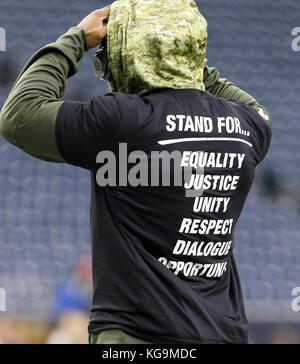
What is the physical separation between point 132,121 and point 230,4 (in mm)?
3029

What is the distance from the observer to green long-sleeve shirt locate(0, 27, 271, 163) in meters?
1.15

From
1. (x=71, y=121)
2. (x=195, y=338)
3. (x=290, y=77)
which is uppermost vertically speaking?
(x=290, y=77)

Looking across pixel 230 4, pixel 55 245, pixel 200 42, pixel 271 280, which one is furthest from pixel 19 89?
pixel 230 4

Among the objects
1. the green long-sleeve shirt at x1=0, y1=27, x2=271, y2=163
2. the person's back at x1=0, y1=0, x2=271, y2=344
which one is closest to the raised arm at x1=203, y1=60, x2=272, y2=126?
the person's back at x1=0, y1=0, x2=271, y2=344

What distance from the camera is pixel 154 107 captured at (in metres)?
1.19

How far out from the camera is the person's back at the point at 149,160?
3.78 feet

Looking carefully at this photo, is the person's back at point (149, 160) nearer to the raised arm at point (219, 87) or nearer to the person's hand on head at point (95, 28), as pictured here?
the person's hand on head at point (95, 28)

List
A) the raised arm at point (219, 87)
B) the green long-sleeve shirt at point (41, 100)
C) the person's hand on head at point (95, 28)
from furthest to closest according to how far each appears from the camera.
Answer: the raised arm at point (219, 87) → the person's hand on head at point (95, 28) → the green long-sleeve shirt at point (41, 100)

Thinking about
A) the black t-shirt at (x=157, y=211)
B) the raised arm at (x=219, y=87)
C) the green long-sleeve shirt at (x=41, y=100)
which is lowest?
the black t-shirt at (x=157, y=211)

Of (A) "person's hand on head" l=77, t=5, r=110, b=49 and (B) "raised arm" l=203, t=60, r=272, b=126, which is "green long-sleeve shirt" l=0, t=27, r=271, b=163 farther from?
(B) "raised arm" l=203, t=60, r=272, b=126

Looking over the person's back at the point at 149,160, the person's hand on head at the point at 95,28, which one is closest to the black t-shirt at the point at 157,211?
the person's back at the point at 149,160

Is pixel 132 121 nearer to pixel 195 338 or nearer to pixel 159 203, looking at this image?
pixel 159 203

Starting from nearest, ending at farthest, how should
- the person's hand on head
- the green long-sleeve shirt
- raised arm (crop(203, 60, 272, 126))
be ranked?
1. the green long-sleeve shirt
2. the person's hand on head
3. raised arm (crop(203, 60, 272, 126))

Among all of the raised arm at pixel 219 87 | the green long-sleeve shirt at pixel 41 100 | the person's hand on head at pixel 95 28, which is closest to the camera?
the green long-sleeve shirt at pixel 41 100
